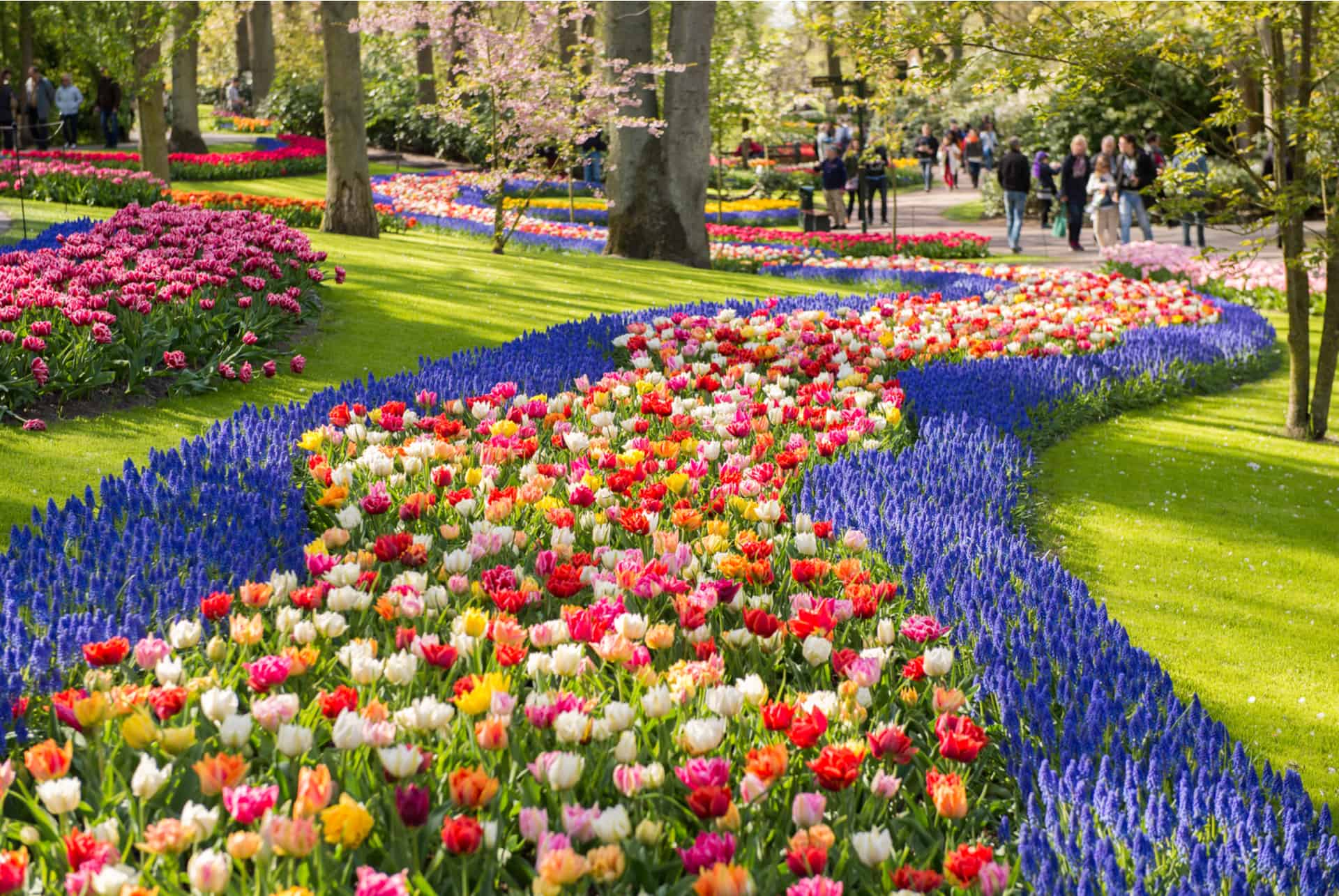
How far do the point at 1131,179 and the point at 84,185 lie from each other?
48.2ft

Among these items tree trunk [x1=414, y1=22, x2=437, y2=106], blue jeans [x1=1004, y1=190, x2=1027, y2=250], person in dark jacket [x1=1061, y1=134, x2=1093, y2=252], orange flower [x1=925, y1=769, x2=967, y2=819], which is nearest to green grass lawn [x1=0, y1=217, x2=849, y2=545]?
orange flower [x1=925, y1=769, x2=967, y2=819]

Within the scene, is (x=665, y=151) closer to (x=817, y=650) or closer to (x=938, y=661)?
(x=817, y=650)

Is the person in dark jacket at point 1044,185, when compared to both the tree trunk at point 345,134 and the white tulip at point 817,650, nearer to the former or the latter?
the tree trunk at point 345,134

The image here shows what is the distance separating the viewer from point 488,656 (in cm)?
346

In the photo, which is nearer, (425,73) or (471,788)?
(471,788)

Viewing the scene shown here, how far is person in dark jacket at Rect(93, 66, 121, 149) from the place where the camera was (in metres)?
27.4

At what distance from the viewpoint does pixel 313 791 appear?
2248 millimetres

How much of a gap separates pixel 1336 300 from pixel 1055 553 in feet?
11.0

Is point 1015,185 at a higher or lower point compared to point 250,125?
lower

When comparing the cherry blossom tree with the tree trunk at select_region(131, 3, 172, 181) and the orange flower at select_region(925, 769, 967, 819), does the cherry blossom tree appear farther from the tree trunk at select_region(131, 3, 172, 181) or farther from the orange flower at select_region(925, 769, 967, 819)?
the orange flower at select_region(925, 769, 967, 819)

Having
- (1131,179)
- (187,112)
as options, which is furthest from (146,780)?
(187,112)

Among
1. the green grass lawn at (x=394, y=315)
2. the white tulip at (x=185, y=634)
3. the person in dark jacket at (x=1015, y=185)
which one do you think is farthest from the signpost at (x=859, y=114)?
the white tulip at (x=185, y=634)

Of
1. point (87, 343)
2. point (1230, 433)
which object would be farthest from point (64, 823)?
point (1230, 433)

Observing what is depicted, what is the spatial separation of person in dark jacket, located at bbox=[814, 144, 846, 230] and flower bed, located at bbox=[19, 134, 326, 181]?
11732mm
